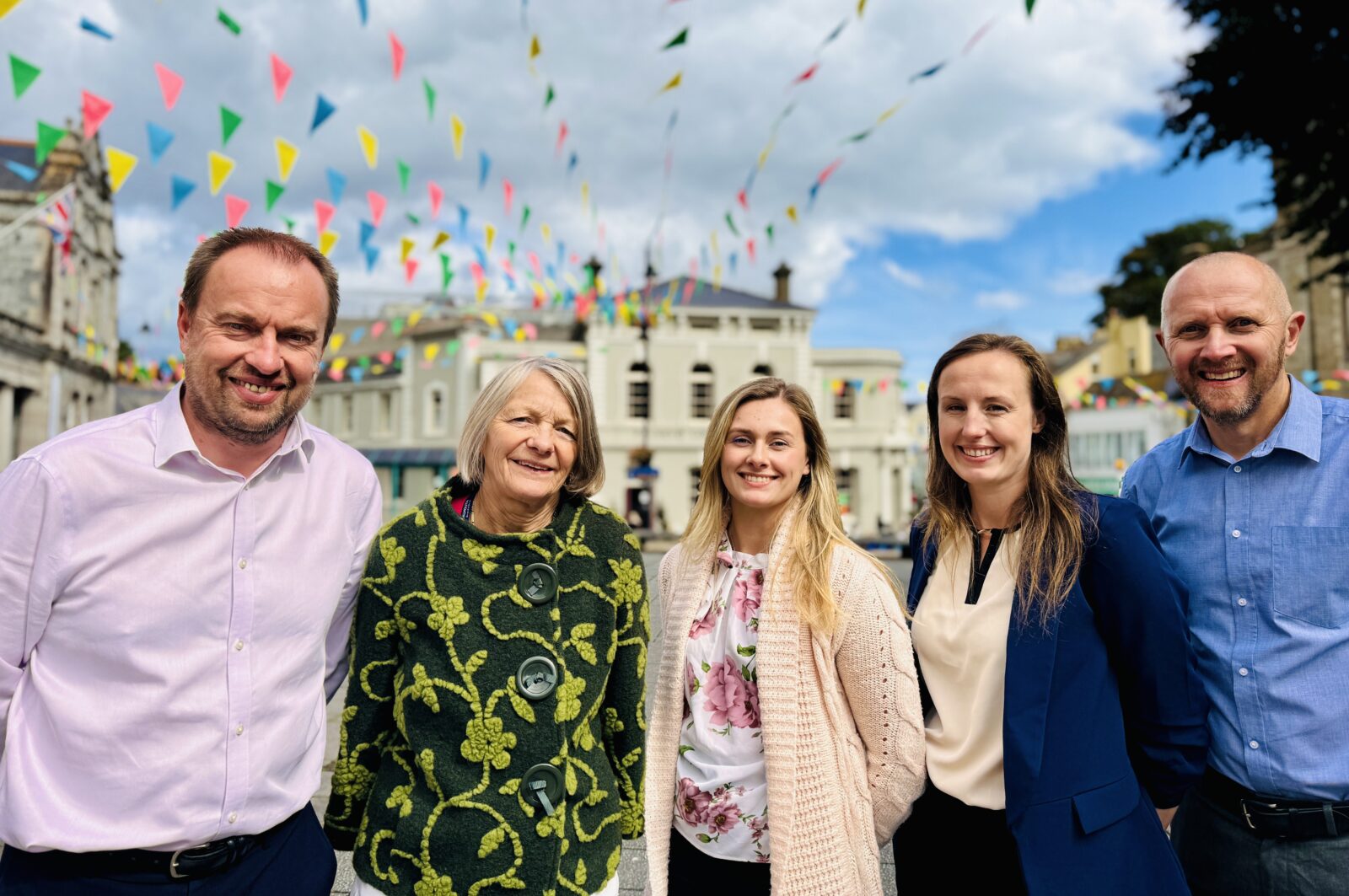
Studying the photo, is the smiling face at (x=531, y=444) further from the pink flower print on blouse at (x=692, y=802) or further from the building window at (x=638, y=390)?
the building window at (x=638, y=390)

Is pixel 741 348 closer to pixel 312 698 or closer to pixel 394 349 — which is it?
pixel 394 349

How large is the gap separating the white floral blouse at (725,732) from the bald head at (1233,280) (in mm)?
1474

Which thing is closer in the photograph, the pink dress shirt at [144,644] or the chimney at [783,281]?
the pink dress shirt at [144,644]

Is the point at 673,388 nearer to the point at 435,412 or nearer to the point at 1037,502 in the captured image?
the point at 435,412

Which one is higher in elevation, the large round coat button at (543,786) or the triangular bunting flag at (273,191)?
the triangular bunting flag at (273,191)

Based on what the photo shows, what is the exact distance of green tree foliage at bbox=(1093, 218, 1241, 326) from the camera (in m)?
41.9

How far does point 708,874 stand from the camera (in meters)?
2.38

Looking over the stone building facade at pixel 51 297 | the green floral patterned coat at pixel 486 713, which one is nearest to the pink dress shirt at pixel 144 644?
the green floral patterned coat at pixel 486 713

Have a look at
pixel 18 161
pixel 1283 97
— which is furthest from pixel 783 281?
pixel 18 161

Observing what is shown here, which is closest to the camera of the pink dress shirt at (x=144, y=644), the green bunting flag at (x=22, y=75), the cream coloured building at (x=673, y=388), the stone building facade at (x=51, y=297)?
the pink dress shirt at (x=144, y=644)

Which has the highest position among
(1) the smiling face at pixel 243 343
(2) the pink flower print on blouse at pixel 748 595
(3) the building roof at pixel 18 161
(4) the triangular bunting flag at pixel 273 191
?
(3) the building roof at pixel 18 161

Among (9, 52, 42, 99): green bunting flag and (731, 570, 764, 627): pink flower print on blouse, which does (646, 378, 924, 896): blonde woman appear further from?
(9, 52, 42, 99): green bunting flag

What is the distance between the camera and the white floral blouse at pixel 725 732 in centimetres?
233

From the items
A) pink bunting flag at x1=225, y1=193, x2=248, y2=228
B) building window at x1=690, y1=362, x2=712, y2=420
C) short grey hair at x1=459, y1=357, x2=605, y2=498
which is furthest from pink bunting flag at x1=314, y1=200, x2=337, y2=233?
building window at x1=690, y1=362, x2=712, y2=420
